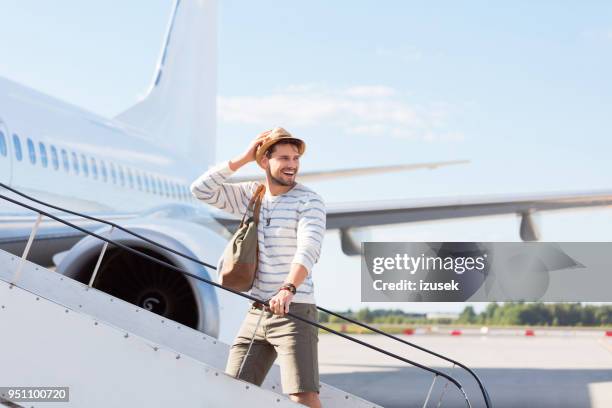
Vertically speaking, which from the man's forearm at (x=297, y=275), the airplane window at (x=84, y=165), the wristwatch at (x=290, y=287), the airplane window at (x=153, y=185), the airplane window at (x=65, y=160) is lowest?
the wristwatch at (x=290, y=287)

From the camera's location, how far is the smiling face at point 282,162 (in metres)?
3.67

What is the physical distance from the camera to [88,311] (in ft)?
16.1

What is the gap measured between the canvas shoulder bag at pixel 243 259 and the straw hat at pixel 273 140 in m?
0.19

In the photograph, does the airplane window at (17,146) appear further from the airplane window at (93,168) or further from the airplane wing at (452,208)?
the airplane wing at (452,208)

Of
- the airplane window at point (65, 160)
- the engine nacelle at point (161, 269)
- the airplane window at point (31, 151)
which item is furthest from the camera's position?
the airplane window at point (65, 160)

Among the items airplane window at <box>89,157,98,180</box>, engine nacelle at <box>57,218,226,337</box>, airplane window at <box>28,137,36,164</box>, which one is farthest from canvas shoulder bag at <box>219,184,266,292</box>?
airplane window at <box>89,157,98,180</box>

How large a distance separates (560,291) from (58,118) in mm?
7484

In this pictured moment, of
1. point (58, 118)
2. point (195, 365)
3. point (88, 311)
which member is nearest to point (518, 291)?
point (58, 118)

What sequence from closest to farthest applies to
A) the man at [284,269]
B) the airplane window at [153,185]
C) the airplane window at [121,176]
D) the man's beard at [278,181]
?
the man at [284,269], the man's beard at [278,181], the airplane window at [121,176], the airplane window at [153,185]

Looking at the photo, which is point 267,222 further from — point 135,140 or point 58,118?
point 135,140

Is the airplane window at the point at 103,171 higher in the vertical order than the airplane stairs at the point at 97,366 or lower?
higher

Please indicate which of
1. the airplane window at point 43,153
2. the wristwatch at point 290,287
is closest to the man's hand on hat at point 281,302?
the wristwatch at point 290,287

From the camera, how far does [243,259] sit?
143 inches

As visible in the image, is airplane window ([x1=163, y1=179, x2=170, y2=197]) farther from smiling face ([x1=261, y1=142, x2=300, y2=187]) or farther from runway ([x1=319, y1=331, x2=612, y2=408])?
smiling face ([x1=261, y1=142, x2=300, y2=187])
